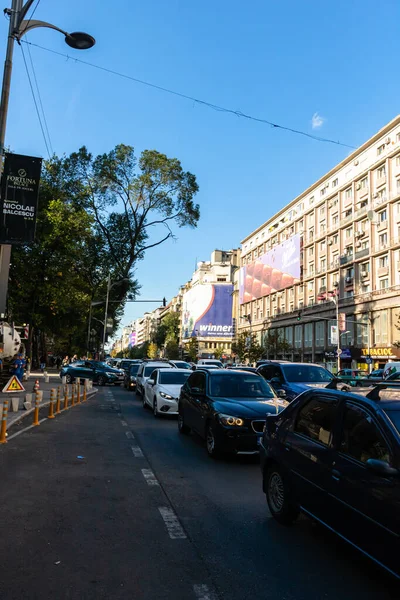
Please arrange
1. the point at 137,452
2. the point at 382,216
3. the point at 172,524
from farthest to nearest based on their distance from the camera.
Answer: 1. the point at 382,216
2. the point at 137,452
3. the point at 172,524

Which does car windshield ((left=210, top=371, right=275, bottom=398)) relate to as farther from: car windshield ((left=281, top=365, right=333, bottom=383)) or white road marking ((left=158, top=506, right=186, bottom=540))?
car windshield ((left=281, top=365, right=333, bottom=383))

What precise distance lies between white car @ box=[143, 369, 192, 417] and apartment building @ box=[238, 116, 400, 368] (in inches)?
1220

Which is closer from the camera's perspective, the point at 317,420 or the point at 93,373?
the point at 317,420

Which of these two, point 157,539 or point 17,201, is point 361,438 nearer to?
point 157,539

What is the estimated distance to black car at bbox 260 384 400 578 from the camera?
11.0 ft

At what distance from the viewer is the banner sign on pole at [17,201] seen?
1117cm

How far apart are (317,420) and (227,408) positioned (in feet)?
12.4

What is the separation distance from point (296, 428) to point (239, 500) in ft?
5.10

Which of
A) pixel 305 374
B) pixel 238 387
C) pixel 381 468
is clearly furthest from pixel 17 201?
pixel 381 468

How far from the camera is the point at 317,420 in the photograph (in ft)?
15.3

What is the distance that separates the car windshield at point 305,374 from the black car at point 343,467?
29.8 ft

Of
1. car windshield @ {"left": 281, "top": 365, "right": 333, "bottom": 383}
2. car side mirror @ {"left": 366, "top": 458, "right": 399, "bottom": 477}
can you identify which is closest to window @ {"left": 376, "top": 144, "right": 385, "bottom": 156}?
car windshield @ {"left": 281, "top": 365, "right": 333, "bottom": 383}

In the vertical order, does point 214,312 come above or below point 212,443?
above

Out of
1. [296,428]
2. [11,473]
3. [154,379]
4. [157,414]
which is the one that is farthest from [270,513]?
[154,379]
